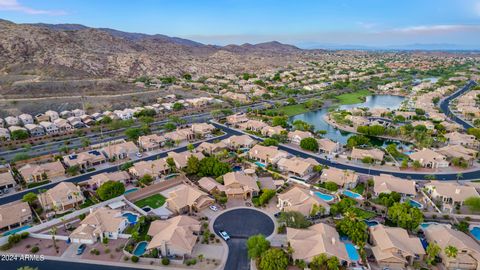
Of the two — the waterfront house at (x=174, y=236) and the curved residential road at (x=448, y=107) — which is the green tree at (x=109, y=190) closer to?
the waterfront house at (x=174, y=236)

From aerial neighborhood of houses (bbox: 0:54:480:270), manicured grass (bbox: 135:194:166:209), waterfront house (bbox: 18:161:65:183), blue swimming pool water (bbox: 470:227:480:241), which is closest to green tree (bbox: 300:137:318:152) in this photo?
aerial neighborhood of houses (bbox: 0:54:480:270)

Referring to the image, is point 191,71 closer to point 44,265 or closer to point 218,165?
point 218,165

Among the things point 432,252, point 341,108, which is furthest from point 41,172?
point 341,108

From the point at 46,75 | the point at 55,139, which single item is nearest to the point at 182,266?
the point at 55,139

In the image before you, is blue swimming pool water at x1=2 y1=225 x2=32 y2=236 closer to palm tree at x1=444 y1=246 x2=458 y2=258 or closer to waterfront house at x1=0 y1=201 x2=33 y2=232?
waterfront house at x1=0 y1=201 x2=33 y2=232

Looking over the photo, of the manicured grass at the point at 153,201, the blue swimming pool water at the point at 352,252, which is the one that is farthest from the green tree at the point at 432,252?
the manicured grass at the point at 153,201

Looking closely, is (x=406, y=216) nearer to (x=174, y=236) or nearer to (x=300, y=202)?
(x=300, y=202)
